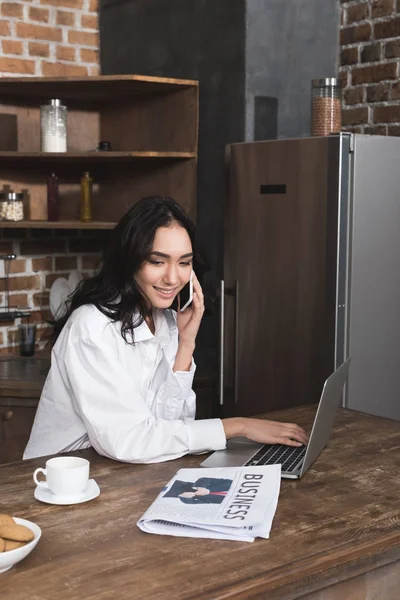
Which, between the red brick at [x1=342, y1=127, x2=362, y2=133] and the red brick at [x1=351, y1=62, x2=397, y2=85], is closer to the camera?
the red brick at [x1=351, y1=62, x2=397, y2=85]

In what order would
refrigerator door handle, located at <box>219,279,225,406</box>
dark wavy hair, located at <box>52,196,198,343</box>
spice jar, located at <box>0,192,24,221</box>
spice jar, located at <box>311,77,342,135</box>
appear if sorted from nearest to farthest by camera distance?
1. dark wavy hair, located at <box>52,196,198,343</box>
2. spice jar, located at <box>311,77,342,135</box>
3. refrigerator door handle, located at <box>219,279,225,406</box>
4. spice jar, located at <box>0,192,24,221</box>

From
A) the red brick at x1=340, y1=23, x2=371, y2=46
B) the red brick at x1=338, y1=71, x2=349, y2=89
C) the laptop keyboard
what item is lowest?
the laptop keyboard

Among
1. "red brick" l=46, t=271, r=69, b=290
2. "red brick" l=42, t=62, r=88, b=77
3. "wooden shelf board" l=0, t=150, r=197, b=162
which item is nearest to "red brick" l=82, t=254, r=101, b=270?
"red brick" l=46, t=271, r=69, b=290

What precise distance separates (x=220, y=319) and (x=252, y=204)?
19.5 inches

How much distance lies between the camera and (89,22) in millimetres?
4266

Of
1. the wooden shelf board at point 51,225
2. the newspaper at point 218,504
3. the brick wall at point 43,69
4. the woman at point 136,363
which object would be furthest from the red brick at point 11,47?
the newspaper at point 218,504

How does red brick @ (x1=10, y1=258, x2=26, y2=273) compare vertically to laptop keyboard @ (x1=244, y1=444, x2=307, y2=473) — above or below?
above

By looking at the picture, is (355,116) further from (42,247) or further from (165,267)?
(165,267)

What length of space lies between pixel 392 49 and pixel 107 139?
1390 millimetres

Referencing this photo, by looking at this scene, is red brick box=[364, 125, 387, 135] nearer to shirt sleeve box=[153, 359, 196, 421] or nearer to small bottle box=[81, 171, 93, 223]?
small bottle box=[81, 171, 93, 223]

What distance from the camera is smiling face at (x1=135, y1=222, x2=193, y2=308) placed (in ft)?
7.71

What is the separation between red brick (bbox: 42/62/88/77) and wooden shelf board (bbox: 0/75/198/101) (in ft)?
0.59

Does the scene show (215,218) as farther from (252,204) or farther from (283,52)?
(283,52)

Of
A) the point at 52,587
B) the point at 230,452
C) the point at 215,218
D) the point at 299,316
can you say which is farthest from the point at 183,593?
the point at 215,218
